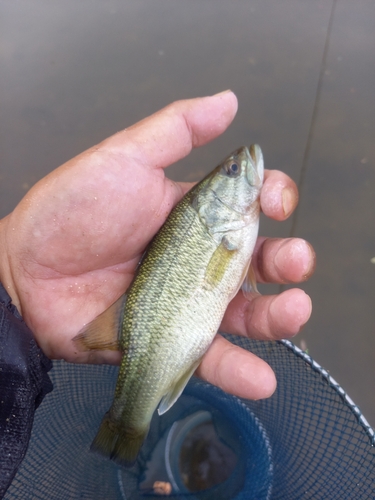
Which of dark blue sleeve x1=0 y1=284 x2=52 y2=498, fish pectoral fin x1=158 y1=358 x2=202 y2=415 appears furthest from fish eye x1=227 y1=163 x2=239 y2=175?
dark blue sleeve x1=0 y1=284 x2=52 y2=498

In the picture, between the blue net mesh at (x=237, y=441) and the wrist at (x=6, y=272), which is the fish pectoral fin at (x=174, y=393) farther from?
the wrist at (x=6, y=272)

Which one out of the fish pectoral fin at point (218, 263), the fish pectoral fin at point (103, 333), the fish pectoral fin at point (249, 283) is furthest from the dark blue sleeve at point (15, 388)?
the fish pectoral fin at point (249, 283)

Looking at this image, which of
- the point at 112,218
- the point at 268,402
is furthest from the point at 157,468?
the point at 112,218

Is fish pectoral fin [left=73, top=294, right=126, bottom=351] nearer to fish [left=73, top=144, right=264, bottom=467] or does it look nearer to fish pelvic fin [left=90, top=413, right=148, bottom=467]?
fish [left=73, top=144, right=264, bottom=467]

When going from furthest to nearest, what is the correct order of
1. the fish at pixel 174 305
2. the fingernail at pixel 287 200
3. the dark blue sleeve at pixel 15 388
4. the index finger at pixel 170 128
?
the index finger at pixel 170 128 < the fingernail at pixel 287 200 < the fish at pixel 174 305 < the dark blue sleeve at pixel 15 388

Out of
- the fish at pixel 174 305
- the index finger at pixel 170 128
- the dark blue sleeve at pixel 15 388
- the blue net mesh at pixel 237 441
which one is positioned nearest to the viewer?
the dark blue sleeve at pixel 15 388

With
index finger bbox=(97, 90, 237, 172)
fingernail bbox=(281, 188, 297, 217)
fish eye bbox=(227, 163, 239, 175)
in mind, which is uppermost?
index finger bbox=(97, 90, 237, 172)

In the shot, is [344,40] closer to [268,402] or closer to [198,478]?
[268,402]

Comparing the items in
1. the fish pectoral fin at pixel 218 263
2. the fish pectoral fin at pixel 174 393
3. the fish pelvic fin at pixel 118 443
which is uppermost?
the fish pectoral fin at pixel 218 263
